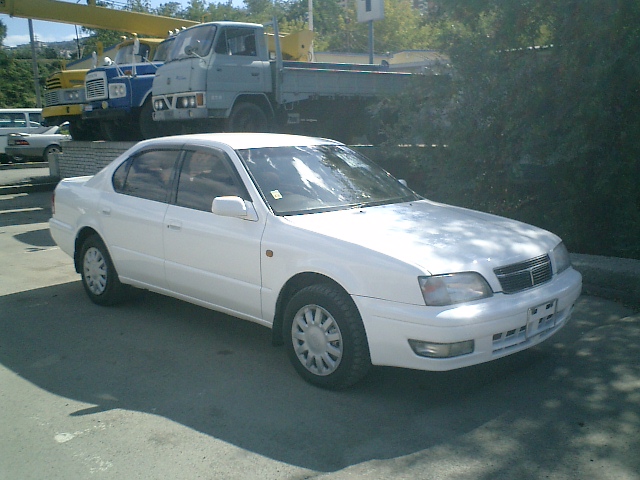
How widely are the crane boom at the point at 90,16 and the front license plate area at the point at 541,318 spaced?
15.8 meters

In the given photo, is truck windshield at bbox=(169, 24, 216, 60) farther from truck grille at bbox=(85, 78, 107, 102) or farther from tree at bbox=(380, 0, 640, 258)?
tree at bbox=(380, 0, 640, 258)

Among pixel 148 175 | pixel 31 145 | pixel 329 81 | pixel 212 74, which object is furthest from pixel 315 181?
pixel 31 145

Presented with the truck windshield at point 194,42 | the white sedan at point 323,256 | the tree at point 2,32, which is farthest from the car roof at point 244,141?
the tree at point 2,32

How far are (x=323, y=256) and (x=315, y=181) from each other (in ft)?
3.47

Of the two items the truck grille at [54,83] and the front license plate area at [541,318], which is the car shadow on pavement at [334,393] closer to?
the front license plate area at [541,318]

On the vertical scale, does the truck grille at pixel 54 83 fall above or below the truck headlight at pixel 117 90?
above

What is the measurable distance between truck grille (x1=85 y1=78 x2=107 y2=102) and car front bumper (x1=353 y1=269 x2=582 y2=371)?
12.2m

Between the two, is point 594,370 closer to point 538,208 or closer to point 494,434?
point 494,434

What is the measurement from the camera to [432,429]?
3945mm

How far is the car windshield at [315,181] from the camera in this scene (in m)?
5.09

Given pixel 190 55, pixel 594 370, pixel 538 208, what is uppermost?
pixel 190 55

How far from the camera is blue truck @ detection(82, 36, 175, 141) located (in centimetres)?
1458

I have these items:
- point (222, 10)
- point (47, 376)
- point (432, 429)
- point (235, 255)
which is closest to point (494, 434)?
point (432, 429)

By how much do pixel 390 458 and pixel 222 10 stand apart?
5545 cm
